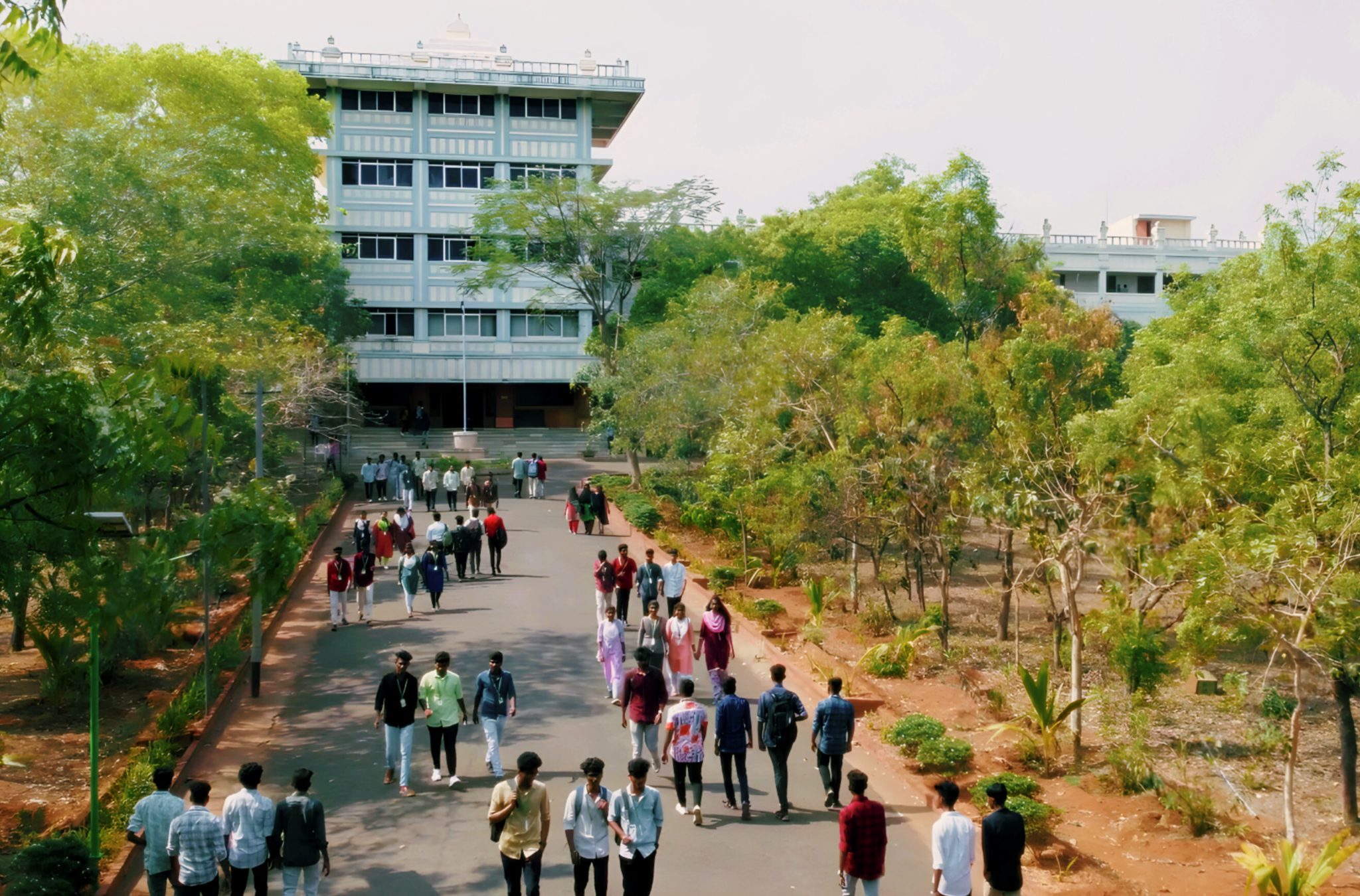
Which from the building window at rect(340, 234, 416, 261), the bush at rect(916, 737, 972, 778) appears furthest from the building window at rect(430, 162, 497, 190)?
the bush at rect(916, 737, 972, 778)

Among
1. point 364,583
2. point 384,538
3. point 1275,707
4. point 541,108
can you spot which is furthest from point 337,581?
point 541,108

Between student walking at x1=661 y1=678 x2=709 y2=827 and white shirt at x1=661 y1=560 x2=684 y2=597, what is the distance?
6304 millimetres

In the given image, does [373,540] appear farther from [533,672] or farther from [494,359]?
[494,359]

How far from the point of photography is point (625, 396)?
1120 inches

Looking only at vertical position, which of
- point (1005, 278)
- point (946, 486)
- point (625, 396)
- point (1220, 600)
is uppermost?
point (1005, 278)

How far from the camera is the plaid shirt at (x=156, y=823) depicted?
802 cm

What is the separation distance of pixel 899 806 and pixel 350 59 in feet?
155

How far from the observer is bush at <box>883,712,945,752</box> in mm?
11703

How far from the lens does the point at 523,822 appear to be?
26.0 feet

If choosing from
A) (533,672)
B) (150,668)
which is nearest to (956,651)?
(533,672)

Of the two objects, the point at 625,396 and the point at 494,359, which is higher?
the point at 494,359

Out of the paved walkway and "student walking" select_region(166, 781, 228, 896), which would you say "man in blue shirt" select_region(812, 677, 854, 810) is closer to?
the paved walkway

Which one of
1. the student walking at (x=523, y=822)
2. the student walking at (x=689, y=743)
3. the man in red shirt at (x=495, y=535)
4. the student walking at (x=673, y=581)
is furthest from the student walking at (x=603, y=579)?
the student walking at (x=523, y=822)

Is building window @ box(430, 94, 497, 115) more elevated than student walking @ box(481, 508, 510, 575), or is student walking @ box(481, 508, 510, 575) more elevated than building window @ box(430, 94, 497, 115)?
building window @ box(430, 94, 497, 115)
